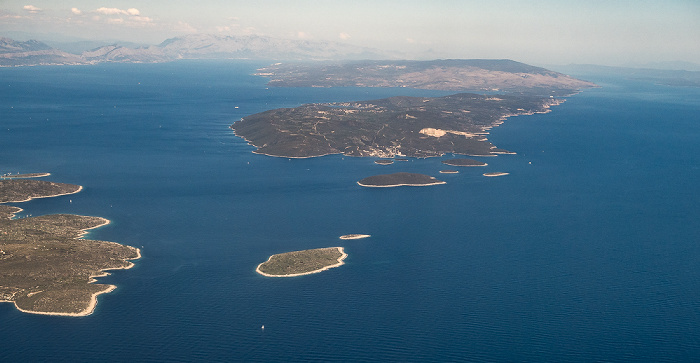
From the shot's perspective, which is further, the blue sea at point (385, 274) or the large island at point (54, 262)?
the large island at point (54, 262)

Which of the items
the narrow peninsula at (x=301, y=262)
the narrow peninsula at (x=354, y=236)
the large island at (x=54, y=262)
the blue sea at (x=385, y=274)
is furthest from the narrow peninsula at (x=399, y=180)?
the large island at (x=54, y=262)

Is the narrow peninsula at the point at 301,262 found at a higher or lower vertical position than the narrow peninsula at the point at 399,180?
lower

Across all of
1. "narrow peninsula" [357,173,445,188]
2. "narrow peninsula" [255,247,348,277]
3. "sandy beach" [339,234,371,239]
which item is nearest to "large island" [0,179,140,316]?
"narrow peninsula" [255,247,348,277]

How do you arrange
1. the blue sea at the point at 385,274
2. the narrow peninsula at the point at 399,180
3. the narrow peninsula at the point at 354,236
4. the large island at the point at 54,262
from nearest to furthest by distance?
the blue sea at the point at 385,274
the large island at the point at 54,262
the narrow peninsula at the point at 354,236
the narrow peninsula at the point at 399,180

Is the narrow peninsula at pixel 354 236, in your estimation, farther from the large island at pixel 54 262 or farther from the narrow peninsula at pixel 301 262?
the large island at pixel 54 262

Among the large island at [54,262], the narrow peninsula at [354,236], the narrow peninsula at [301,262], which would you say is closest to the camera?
the large island at [54,262]

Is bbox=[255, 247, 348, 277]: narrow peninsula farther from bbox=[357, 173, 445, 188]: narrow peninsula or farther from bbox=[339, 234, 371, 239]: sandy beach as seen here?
bbox=[357, 173, 445, 188]: narrow peninsula

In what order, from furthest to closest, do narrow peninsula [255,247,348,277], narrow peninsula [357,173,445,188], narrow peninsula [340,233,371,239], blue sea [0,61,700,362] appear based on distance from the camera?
narrow peninsula [357,173,445,188]
narrow peninsula [340,233,371,239]
narrow peninsula [255,247,348,277]
blue sea [0,61,700,362]

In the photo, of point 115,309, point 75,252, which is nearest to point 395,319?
point 115,309
